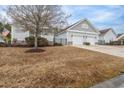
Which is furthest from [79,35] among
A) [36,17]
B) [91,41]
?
[36,17]

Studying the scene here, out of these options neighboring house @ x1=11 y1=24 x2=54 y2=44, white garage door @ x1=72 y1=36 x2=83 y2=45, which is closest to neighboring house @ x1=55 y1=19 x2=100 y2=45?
white garage door @ x1=72 y1=36 x2=83 y2=45

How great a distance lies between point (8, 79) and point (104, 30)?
356 centimetres

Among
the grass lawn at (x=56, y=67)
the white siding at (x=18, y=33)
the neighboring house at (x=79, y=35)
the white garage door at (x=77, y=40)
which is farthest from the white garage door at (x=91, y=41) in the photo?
the white siding at (x=18, y=33)

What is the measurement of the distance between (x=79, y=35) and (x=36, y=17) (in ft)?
5.65

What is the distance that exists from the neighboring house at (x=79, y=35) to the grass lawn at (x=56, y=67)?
1.36ft

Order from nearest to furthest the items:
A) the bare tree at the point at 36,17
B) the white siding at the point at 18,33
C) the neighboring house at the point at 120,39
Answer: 1. the bare tree at the point at 36,17
2. the white siding at the point at 18,33
3. the neighboring house at the point at 120,39

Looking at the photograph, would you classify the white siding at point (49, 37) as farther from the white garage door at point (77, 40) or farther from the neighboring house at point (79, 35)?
the white garage door at point (77, 40)

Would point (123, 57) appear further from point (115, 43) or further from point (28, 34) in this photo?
point (28, 34)

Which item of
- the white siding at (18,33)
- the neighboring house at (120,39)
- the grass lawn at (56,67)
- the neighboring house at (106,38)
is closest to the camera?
the grass lawn at (56,67)

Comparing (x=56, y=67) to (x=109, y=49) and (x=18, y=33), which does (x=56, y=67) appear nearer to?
(x=18, y=33)

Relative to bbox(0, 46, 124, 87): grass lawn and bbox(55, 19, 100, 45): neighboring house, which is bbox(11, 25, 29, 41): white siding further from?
bbox(55, 19, 100, 45): neighboring house

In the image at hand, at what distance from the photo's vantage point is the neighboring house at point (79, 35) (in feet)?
24.2

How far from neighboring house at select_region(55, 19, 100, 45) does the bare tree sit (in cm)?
50

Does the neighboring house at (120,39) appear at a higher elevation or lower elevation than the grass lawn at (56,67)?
higher
